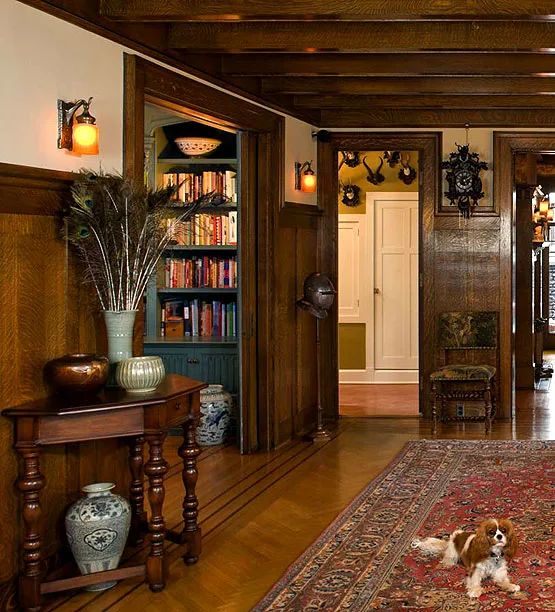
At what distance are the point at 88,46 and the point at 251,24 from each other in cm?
107

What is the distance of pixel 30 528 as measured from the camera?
12.2 ft

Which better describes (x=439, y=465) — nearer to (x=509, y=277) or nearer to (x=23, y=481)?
(x=509, y=277)

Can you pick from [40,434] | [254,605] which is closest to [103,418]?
[40,434]

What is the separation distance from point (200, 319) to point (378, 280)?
351 centimetres

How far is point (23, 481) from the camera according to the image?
3680mm

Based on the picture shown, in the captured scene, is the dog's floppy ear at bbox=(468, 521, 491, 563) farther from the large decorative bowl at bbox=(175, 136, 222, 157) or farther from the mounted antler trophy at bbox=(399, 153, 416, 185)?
the mounted antler trophy at bbox=(399, 153, 416, 185)

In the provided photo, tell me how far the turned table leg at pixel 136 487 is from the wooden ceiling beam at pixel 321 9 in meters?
2.06

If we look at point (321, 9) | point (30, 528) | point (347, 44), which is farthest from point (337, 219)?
point (30, 528)

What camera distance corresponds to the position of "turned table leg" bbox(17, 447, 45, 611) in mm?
3688

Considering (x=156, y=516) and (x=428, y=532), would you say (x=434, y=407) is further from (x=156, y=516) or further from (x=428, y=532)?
(x=156, y=516)

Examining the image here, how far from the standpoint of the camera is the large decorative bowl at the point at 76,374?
12.7 ft

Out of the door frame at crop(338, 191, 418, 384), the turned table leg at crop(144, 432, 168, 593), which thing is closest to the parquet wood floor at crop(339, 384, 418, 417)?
the door frame at crop(338, 191, 418, 384)

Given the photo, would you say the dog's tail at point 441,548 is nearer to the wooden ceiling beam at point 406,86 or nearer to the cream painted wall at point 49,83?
the cream painted wall at point 49,83

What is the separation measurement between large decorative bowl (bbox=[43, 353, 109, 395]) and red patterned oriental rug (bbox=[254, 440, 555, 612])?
3.73ft
